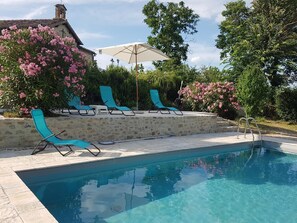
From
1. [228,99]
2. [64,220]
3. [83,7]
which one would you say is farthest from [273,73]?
[64,220]

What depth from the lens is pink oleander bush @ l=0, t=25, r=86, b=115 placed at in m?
7.87

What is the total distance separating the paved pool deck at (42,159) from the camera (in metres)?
3.61

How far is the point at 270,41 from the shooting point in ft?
61.9

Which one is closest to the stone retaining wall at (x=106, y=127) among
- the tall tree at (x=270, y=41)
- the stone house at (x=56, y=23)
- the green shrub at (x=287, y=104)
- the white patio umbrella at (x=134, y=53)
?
the white patio umbrella at (x=134, y=53)

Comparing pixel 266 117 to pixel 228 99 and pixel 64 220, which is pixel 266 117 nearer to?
pixel 228 99

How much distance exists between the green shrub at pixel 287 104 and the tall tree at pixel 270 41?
2.54 meters

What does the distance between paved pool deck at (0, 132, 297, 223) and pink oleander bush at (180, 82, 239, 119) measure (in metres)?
2.26

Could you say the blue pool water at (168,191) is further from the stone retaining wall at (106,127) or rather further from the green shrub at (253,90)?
the green shrub at (253,90)

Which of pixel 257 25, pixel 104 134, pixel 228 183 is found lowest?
pixel 228 183

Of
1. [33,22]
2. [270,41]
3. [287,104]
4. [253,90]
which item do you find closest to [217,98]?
[253,90]

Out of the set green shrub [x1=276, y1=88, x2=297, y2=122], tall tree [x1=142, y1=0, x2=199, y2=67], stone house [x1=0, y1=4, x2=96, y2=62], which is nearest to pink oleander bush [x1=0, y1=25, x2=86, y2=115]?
green shrub [x1=276, y1=88, x2=297, y2=122]

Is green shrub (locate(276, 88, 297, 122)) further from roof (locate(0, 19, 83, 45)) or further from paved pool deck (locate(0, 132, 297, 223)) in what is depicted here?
roof (locate(0, 19, 83, 45))

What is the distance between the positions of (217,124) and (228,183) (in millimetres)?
6111

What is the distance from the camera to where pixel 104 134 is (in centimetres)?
912
